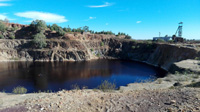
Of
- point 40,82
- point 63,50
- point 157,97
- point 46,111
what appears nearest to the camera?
point 46,111

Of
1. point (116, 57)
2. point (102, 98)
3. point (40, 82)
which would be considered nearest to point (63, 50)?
point (116, 57)

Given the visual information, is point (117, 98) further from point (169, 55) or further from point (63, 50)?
point (63, 50)

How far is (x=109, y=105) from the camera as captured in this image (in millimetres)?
7094

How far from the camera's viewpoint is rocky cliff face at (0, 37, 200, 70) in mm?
44812

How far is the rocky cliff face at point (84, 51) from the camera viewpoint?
1764 inches

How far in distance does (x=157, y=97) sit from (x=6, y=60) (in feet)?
180

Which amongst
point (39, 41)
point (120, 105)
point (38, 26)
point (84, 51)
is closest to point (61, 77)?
point (120, 105)

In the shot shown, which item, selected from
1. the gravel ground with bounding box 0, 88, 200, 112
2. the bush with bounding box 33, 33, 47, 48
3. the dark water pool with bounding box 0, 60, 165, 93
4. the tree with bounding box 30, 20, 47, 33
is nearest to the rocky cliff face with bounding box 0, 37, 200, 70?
the bush with bounding box 33, 33, 47, 48

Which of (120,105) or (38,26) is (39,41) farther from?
(120,105)

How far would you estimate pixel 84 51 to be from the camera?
52.8 meters

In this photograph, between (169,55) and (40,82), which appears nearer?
(40,82)

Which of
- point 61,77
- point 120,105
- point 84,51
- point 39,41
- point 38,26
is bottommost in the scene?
point 61,77

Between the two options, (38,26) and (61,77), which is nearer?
(61,77)

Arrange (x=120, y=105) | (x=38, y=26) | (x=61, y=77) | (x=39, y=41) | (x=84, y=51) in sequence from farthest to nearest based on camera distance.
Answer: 1. (x=38, y=26)
2. (x=84, y=51)
3. (x=39, y=41)
4. (x=61, y=77)
5. (x=120, y=105)
